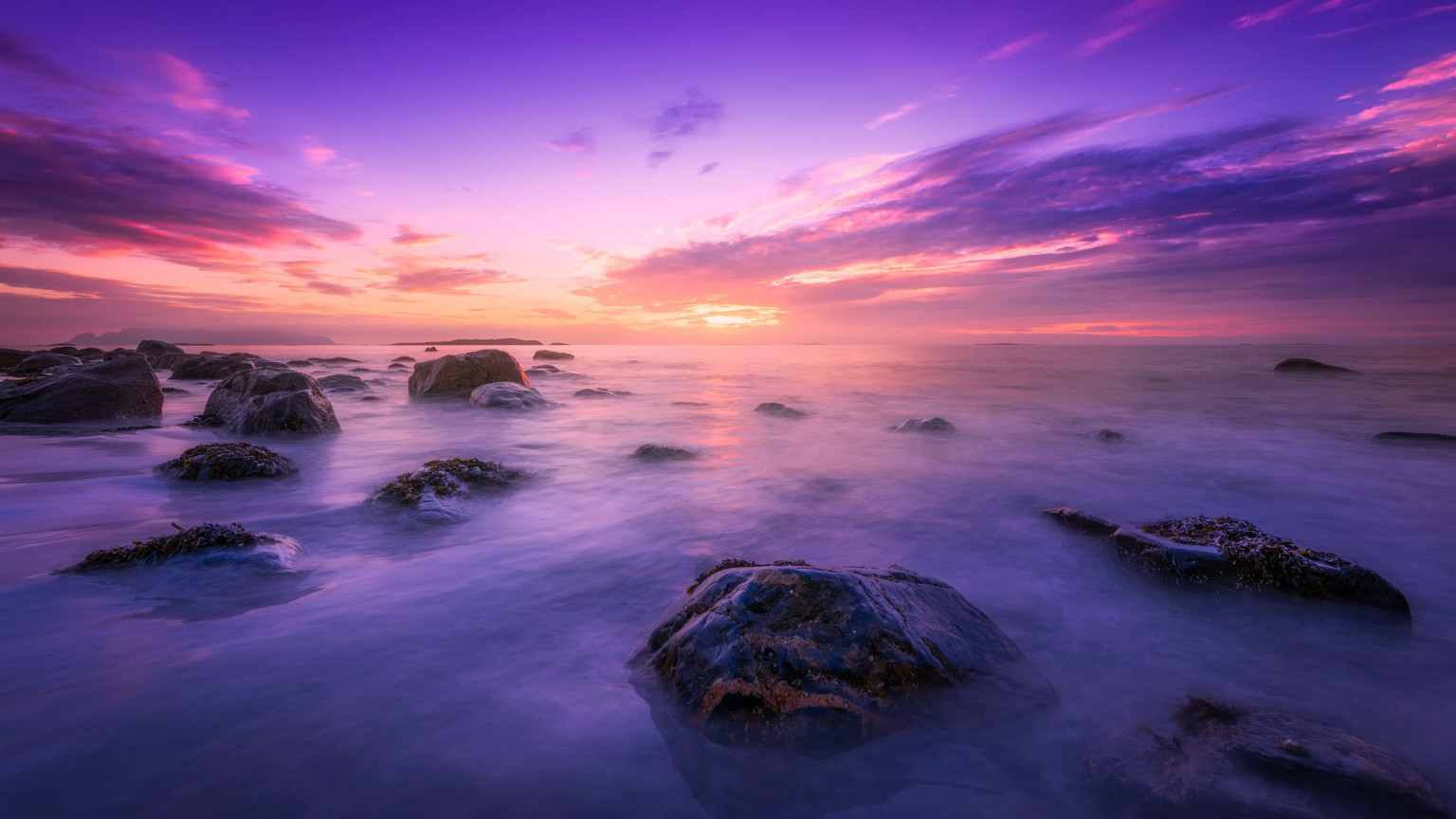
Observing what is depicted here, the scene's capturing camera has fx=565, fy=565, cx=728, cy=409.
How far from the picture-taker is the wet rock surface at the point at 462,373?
1819 centimetres

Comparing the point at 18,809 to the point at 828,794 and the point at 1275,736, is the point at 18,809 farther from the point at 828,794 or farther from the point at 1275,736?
→ the point at 1275,736

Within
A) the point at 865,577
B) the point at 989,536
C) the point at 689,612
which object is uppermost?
the point at 865,577

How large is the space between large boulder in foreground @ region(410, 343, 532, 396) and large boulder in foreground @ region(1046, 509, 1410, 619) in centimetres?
1738

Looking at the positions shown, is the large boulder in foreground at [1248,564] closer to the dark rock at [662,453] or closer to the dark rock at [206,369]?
the dark rock at [662,453]

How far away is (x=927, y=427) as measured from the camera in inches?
520

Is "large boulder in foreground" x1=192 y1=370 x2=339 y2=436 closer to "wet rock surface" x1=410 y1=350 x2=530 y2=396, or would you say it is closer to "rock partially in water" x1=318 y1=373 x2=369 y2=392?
"wet rock surface" x1=410 y1=350 x2=530 y2=396

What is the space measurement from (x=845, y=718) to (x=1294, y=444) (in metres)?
14.6

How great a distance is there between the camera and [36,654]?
3.26 metres

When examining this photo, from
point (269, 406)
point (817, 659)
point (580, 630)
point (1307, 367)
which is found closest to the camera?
point (817, 659)

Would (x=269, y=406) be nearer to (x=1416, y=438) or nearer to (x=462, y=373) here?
(x=462, y=373)

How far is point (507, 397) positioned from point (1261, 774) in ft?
52.3

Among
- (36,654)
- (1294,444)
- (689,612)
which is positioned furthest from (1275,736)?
(1294,444)

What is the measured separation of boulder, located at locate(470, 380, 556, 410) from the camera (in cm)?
1563

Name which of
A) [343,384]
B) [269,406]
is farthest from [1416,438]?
[343,384]
